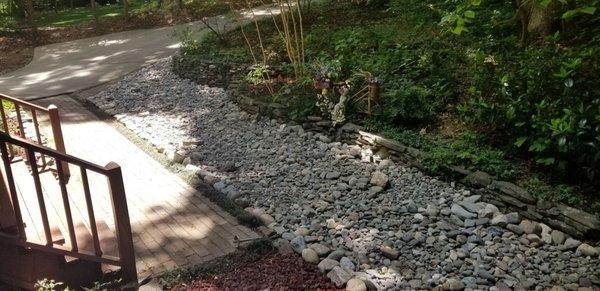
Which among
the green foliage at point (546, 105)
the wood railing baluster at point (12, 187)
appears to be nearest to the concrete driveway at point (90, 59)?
the green foliage at point (546, 105)

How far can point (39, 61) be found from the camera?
39.9 feet

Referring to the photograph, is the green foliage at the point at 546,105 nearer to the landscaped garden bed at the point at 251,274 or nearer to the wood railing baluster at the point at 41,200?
the landscaped garden bed at the point at 251,274

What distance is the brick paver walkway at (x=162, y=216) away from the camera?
145 inches

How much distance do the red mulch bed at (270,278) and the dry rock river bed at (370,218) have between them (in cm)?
10

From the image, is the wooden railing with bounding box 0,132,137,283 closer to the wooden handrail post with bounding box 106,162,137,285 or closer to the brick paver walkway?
the wooden handrail post with bounding box 106,162,137,285

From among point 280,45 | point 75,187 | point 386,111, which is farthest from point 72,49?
point 386,111

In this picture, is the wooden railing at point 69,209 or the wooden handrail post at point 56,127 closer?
the wooden railing at point 69,209

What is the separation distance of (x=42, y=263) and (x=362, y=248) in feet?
7.34

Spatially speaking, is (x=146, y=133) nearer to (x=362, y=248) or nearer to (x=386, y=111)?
(x=386, y=111)

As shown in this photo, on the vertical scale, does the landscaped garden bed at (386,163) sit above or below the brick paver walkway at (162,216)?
above

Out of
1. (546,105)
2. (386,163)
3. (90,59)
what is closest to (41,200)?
(386,163)

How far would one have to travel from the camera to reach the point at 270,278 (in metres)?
3.33

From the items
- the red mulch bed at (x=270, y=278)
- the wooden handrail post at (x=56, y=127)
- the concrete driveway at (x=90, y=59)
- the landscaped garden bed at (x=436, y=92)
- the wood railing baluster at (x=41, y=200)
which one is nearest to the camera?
the wood railing baluster at (x=41, y=200)

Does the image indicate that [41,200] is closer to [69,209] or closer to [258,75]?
[69,209]
